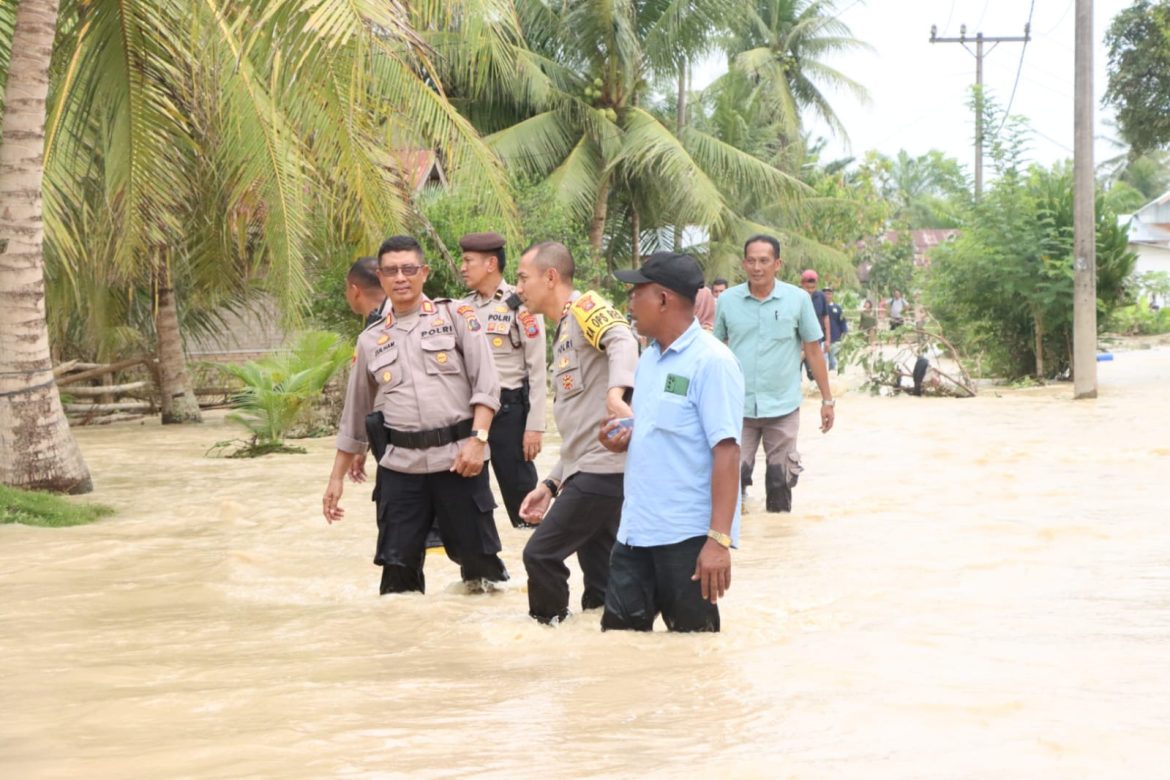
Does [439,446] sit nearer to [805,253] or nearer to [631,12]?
[631,12]

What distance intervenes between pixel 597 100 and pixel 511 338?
19927 mm

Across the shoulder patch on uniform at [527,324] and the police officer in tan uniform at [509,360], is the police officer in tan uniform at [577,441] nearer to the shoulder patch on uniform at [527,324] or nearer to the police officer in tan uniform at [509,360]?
the police officer in tan uniform at [509,360]

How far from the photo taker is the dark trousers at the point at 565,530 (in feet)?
19.0

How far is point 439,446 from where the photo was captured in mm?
6477

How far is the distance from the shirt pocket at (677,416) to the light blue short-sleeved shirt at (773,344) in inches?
172

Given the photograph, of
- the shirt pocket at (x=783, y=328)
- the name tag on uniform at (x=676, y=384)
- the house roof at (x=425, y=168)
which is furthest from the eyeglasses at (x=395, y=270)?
the house roof at (x=425, y=168)

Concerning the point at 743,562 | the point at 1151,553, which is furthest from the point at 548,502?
the point at 1151,553

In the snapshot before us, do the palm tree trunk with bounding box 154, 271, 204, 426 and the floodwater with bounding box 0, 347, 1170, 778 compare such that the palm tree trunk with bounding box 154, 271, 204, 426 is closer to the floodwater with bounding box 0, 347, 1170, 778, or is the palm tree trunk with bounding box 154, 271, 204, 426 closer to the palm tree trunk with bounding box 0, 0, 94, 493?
the palm tree trunk with bounding box 0, 0, 94, 493

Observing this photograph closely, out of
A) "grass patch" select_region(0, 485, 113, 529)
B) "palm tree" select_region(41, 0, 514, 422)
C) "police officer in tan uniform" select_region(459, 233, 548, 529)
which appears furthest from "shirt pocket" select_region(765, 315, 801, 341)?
"grass patch" select_region(0, 485, 113, 529)

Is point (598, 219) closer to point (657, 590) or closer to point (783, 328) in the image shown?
point (783, 328)

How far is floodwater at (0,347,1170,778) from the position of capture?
14.2 ft

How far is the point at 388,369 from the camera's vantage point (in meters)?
6.54

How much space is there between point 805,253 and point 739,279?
11.0ft

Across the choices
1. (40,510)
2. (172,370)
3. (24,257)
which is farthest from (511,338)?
(172,370)
